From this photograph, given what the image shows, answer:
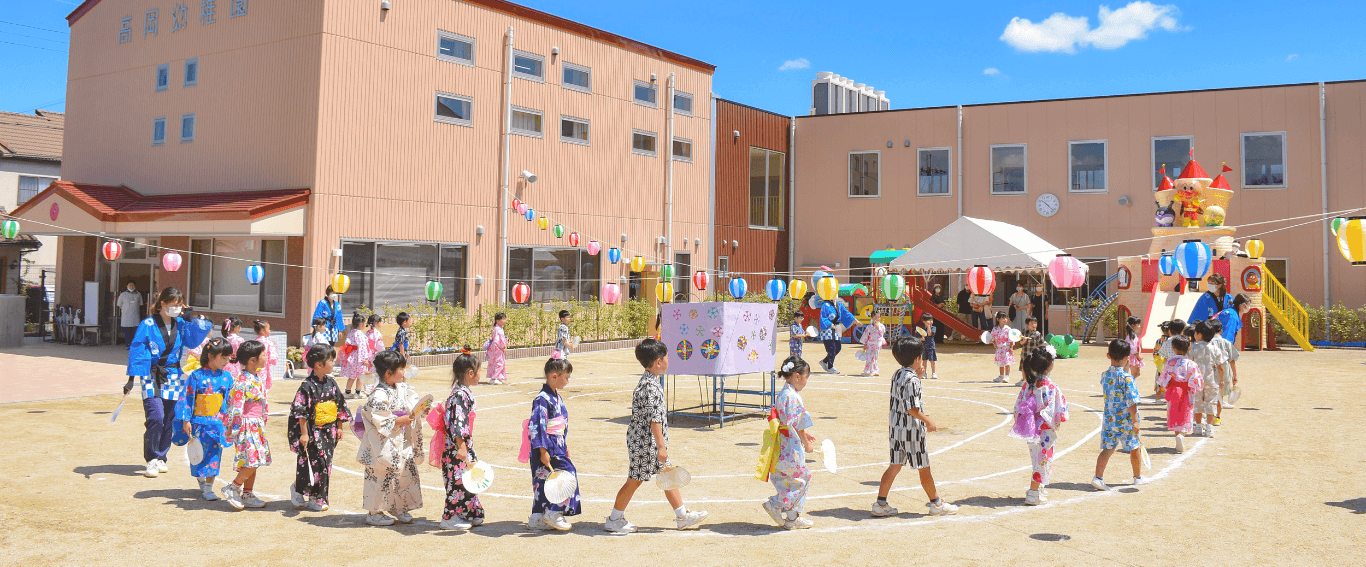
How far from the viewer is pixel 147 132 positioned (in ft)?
77.6

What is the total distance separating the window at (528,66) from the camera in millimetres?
23453

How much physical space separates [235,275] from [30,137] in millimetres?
24022

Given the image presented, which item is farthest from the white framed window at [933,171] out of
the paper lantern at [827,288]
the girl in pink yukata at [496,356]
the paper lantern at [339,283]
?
the paper lantern at [339,283]

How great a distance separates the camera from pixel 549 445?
6875 mm

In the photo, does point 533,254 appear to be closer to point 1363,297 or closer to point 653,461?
point 653,461

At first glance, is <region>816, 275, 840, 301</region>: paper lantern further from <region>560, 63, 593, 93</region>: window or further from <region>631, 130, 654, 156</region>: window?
<region>560, 63, 593, 93</region>: window

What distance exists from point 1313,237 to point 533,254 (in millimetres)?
21346

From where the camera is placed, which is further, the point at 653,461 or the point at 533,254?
the point at 533,254

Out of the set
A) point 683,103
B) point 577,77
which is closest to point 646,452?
point 577,77

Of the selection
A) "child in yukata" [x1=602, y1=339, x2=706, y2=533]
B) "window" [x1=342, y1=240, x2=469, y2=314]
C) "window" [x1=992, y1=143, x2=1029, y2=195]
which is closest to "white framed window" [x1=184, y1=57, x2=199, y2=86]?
"window" [x1=342, y1=240, x2=469, y2=314]

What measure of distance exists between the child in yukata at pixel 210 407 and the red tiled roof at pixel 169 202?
1177 cm

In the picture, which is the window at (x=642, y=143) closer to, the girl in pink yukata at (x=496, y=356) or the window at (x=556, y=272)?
the window at (x=556, y=272)

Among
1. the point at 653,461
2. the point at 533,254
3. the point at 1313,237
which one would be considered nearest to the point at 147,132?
the point at 533,254

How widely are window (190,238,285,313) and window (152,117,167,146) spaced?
3317 mm
